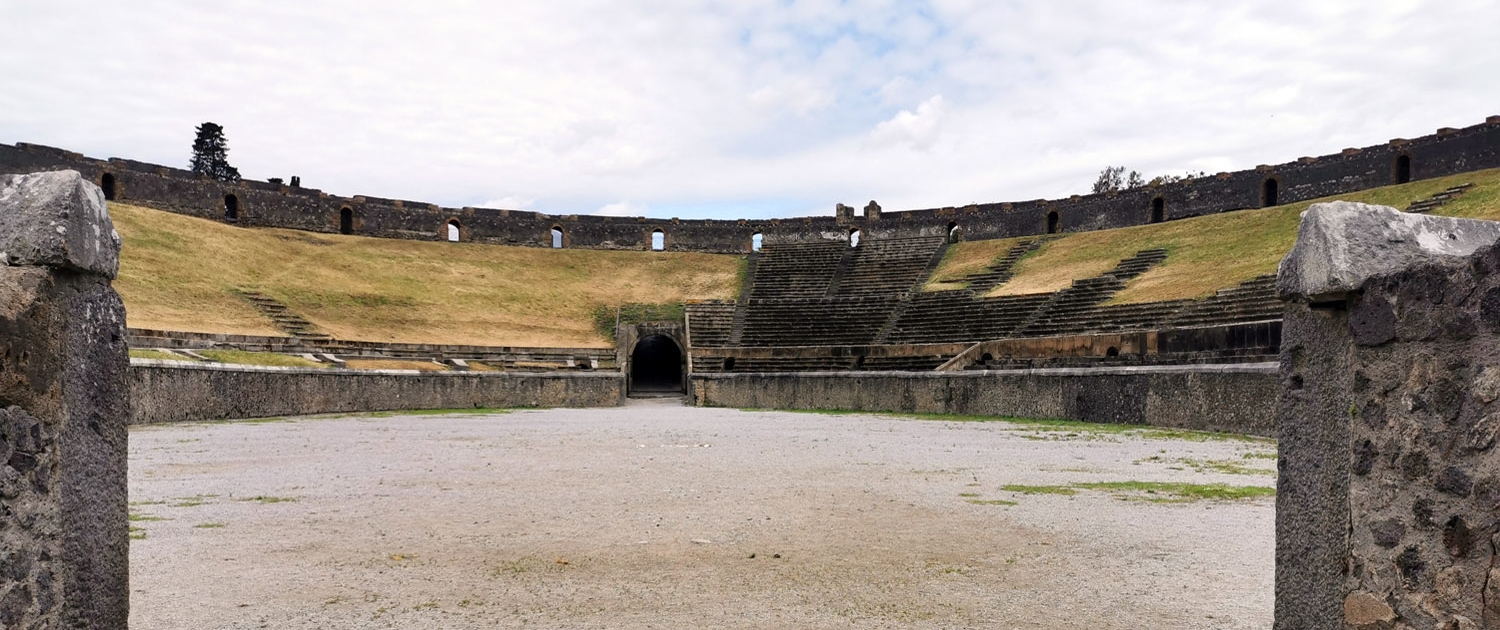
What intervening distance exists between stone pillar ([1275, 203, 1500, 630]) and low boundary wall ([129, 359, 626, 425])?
483 inches

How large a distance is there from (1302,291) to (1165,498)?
493cm

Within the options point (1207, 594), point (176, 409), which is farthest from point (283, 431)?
point (1207, 594)

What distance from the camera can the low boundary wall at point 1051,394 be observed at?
552 inches

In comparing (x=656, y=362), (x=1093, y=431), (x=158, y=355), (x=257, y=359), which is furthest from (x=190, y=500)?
(x=656, y=362)

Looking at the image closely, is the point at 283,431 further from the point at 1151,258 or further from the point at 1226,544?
the point at 1151,258

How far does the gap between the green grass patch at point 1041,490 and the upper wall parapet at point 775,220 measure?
33916 mm

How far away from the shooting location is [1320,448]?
3.41 meters

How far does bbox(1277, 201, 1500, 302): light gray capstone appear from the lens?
3.13m

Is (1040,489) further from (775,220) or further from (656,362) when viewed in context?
(775,220)

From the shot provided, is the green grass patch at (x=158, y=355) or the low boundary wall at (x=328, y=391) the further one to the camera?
the green grass patch at (x=158, y=355)

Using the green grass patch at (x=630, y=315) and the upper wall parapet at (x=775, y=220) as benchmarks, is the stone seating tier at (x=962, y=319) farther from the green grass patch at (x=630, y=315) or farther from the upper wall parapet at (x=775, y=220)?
the upper wall parapet at (x=775, y=220)

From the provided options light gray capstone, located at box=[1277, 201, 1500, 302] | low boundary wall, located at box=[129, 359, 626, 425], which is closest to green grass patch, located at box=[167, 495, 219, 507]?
low boundary wall, located at box=[129, 359, 626, 425]

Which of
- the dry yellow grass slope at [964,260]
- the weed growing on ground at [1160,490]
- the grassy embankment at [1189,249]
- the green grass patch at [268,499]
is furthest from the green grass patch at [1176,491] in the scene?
the dry yellow grass slope at [964,260]

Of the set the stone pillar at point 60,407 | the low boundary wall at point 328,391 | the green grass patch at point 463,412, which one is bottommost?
the green grass patch at point 463,412
